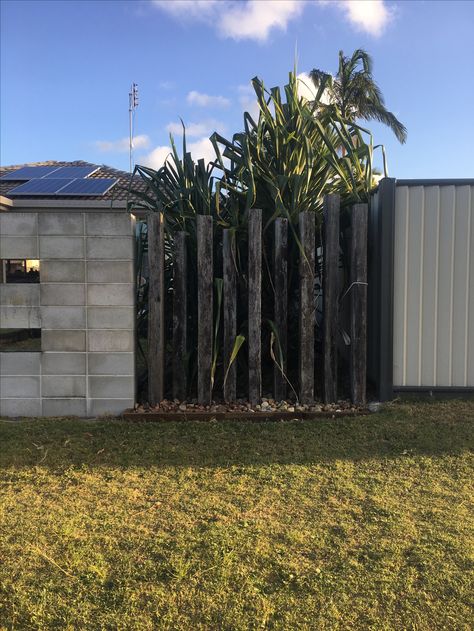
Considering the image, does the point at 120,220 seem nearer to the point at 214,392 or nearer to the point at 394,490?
the point at 214,392

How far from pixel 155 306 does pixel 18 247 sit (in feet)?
4.16

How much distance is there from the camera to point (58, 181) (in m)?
13.0

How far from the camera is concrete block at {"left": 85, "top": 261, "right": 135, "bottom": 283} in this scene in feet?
14.8

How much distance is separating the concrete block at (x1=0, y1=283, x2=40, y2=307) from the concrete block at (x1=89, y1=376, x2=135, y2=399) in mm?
849

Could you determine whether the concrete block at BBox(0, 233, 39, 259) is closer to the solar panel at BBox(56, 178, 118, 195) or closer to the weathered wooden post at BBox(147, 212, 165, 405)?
the weathered wooden post at BBox(147, 212, 165, 405)

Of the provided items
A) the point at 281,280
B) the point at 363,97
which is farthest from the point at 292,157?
the point at 363,97

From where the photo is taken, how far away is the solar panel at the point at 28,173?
13.9 m

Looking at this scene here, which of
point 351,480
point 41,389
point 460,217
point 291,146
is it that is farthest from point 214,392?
point 460,217

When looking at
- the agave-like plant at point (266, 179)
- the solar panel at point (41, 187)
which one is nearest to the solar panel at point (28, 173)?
the solar panel at point (41, 187)

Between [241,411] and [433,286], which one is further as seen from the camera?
[433,286]

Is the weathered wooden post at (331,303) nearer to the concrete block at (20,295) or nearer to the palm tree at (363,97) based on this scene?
the concrete block at (20,295)

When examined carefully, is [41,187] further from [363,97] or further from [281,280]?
[363,97]

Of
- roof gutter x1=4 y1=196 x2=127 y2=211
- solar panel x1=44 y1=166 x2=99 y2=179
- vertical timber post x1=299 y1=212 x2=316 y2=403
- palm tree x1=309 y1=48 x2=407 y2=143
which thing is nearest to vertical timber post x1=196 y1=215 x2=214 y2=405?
vertical timber post x1=299 y1=212 x2=316 y2=403

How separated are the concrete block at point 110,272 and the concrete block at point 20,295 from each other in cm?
48
